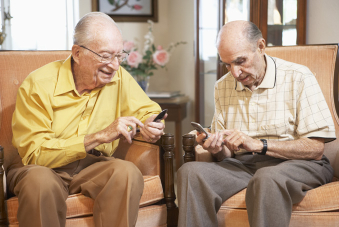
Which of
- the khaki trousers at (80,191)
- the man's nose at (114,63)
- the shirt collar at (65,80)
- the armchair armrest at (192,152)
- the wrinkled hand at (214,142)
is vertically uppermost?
the man's nose at (114,63)

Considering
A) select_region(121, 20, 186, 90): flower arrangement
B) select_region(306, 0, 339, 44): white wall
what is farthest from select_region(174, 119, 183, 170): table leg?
select_region(306, 0, 339, 44): white wall

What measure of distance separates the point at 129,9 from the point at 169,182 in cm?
227

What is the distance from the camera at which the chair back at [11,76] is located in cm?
191

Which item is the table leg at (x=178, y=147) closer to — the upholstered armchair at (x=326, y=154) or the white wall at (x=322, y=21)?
the white wall at (x=322, y=21)

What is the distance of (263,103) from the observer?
5.86 feet

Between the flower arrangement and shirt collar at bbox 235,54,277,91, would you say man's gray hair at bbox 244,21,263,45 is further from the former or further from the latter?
the flower arrangement

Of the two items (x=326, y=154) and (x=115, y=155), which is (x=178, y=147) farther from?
(x=326, y=154)

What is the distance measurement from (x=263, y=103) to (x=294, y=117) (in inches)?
5.7

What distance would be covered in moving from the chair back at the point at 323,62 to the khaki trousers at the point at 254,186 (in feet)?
1.10

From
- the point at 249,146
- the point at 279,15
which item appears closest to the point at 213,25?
the point at 279,15

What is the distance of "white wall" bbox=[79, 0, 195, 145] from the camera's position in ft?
11.7

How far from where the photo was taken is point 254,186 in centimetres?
151

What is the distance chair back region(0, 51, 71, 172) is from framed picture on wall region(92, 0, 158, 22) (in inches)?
65.6

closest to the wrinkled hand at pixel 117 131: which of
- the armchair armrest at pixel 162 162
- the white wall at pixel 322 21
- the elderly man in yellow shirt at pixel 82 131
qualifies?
the elderly man in yellow shirt at pixel 82 131
